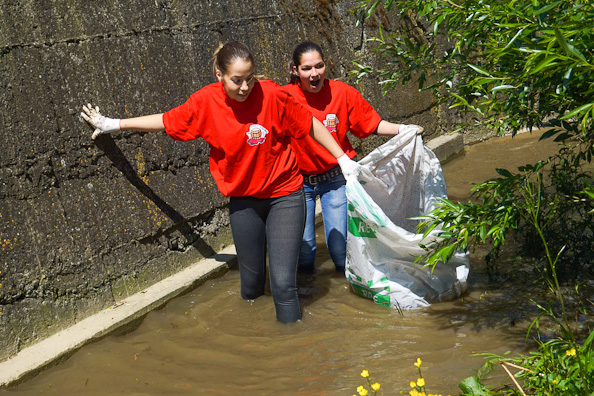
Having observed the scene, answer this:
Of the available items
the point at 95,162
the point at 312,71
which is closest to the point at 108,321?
the point at 95,162

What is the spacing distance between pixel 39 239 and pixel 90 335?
58 cm

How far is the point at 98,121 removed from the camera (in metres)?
3.71

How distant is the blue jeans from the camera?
429cm

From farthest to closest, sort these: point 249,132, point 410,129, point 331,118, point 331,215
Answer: point 331,215
point 331,118
point 410,129
point 249,132

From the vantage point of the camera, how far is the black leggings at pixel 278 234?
3.63 meters

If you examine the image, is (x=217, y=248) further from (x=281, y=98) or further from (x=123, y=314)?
(x=281, y=98)

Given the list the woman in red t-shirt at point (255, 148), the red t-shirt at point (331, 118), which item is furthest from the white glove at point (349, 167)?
the red t-shirt at point (331, 118)

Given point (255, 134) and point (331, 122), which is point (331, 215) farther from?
point (255, 134)

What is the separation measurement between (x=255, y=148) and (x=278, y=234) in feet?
1.63

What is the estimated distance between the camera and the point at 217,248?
4930 mm

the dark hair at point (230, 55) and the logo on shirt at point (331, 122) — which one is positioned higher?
the dark hair at point (230, 55)

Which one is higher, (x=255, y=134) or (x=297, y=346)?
(x=255, y=134)

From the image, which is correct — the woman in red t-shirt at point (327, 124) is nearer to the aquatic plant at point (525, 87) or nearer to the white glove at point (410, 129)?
the white glove at point (410, 129)

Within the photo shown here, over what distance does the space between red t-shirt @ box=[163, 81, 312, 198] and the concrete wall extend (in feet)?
1.94
